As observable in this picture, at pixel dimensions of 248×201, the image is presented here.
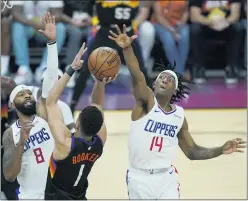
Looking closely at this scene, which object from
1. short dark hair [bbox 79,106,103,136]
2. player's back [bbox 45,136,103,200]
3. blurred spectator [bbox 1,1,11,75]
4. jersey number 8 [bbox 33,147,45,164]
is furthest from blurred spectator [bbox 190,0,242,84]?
short dark hair [bbox 79,106,103,136]

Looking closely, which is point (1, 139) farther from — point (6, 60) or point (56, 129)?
point (6, 60)

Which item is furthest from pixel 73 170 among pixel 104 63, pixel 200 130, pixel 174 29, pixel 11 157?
pixel 174 29

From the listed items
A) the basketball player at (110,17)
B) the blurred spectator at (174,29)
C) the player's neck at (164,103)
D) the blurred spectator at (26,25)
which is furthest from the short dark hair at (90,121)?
the blurred spectator at (174,29)

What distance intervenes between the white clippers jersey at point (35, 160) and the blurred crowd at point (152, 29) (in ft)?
18.3

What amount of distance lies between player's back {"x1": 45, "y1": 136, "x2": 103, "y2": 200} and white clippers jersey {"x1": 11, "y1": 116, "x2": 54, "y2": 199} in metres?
0.64

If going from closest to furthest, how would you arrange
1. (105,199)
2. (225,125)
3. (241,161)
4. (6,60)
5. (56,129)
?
(56,129), (105,199), (241,161), (225,125), (6,60)

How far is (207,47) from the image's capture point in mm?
13570

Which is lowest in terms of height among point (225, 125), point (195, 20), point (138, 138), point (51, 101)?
point (225, 125)

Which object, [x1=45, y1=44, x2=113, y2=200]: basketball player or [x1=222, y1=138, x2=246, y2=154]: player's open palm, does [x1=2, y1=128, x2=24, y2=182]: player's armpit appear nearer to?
[x1=45, y1=44, x2=113, y2=200]: basketball player

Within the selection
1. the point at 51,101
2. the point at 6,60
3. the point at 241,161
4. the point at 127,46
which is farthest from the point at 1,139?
the point at 6,60

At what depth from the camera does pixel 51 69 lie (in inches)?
257

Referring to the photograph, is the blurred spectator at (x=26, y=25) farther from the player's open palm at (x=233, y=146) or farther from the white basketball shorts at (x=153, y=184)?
the player's open palm at (x=233, y=146)

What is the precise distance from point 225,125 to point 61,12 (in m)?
3.49

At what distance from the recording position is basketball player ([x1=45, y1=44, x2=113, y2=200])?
593 cm
